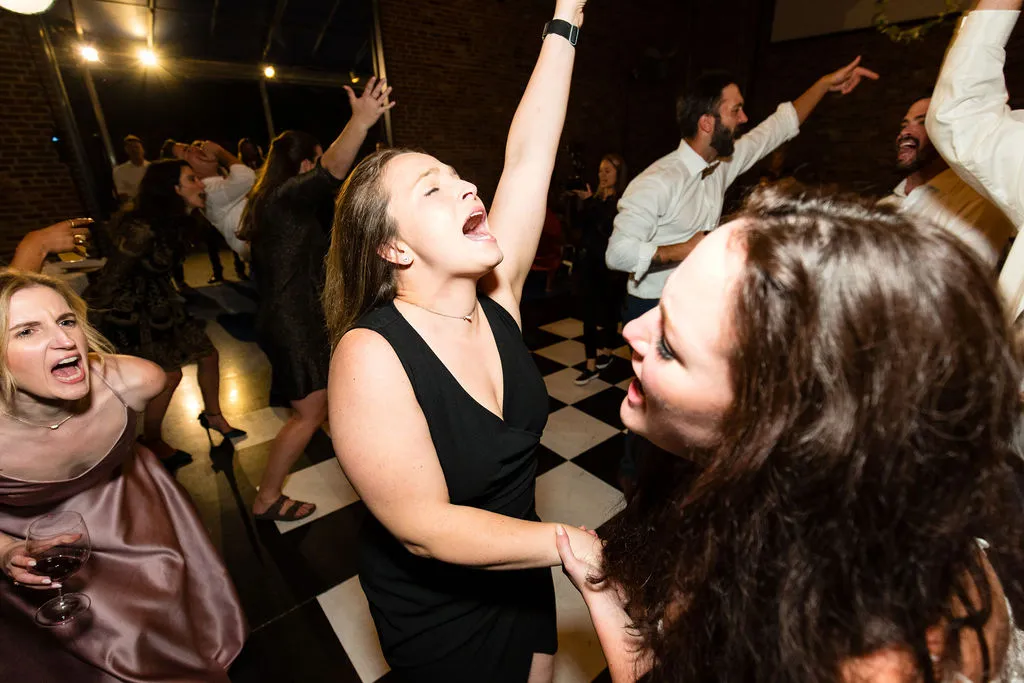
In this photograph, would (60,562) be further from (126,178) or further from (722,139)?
(126,178)

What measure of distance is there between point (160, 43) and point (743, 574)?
24.3ft

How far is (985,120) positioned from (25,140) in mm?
6460

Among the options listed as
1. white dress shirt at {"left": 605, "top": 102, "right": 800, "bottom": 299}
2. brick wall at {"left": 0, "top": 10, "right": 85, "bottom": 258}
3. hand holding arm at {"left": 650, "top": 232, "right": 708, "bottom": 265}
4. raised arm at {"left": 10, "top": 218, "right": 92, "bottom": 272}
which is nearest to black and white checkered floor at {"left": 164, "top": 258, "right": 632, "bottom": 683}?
white dress shirt at {"left": 605, "top": 102, "right": 800, "bottom": 299}

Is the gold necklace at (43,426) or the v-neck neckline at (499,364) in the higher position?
the v-neck neckline at (499,364)

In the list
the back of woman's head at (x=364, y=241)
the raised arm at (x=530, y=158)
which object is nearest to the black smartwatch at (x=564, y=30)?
the raised arm at (x=530, y=158)

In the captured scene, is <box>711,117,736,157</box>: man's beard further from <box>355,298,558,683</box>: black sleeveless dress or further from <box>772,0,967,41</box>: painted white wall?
<box>772,0,967,41</box>: painted white wall

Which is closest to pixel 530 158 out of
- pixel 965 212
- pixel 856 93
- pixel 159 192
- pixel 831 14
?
pixel 965 212

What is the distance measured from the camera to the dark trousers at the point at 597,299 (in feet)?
11.1

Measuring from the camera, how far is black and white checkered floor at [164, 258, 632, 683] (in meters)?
1.53

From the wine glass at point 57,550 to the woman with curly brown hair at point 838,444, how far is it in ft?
4.49

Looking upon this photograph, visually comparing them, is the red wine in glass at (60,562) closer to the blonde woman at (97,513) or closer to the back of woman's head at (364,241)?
the blonde woman at (97,513)

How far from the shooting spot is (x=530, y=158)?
112 centimetres

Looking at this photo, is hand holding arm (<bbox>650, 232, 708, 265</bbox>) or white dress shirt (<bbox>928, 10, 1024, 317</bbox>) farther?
hand holding arm (<bbox>650, 232, 708, 265</bbox>)

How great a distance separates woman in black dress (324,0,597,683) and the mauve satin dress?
79cm
